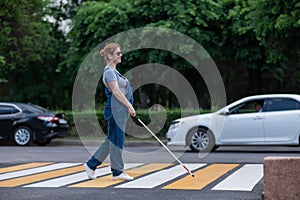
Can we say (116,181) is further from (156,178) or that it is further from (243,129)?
(243,129)

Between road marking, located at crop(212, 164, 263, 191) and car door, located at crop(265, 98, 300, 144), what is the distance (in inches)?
170

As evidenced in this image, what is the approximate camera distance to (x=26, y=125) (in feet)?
63.7

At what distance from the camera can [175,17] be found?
74.9 ft

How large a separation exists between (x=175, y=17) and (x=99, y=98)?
6743 mm

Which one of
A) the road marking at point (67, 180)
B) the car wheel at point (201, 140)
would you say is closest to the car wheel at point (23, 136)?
the car wheel at point (201, 140)

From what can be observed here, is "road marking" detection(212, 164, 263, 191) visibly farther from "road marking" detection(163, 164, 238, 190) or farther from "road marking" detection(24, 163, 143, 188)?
"road marking" detection(24, 163, 143, 188)

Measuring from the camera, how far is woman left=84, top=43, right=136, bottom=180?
8.77 meters

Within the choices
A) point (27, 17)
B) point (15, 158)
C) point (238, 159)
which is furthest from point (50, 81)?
point (238, 159)

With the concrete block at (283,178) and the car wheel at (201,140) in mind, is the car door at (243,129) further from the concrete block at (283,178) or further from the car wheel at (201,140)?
the concrete block at (283,178)

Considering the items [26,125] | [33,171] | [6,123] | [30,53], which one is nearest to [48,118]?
[26,125]

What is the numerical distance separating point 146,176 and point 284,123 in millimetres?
6501

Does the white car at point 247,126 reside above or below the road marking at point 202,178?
above

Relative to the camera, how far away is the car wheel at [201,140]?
51.0 ft

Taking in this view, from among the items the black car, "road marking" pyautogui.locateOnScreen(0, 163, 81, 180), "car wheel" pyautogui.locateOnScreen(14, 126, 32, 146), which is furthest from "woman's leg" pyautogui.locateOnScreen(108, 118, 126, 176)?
"car wheel" pyautogui.locateOnScreen(14, 126, 32, 146)
